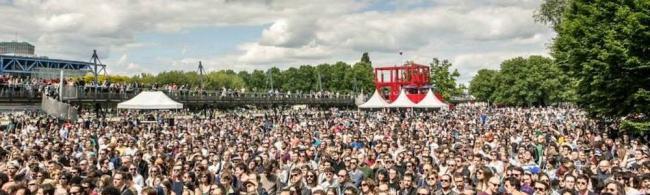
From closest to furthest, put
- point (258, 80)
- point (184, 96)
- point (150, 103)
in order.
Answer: point (150, 103) → point (184, 96) → point (258, 80)

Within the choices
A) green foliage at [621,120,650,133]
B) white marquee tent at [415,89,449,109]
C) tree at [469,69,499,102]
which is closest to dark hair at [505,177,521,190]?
green foliage at [621,120,650,133]

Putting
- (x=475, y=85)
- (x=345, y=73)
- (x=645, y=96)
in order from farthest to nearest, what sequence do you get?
(x=345, y=73) → (x=475, y=85) → (x=645, y=96)

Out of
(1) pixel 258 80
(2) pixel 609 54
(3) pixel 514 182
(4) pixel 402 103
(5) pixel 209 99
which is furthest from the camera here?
(1) pixel 258 80

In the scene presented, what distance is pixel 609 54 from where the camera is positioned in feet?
72.4

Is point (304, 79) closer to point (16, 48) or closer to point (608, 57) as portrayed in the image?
point (16, 48)

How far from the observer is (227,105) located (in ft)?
174

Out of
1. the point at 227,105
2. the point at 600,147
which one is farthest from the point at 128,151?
the point at 227,105

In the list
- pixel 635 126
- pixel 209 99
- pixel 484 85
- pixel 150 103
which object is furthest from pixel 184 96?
pixel 484 85

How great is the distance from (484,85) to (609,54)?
284 feet

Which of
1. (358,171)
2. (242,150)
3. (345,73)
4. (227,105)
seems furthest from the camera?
(345,73)

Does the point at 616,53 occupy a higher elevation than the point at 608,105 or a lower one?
higher

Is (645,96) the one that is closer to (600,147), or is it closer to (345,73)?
(600,147)

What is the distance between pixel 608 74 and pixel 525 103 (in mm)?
71222

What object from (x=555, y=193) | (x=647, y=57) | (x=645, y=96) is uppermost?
(x=647, y=57)
